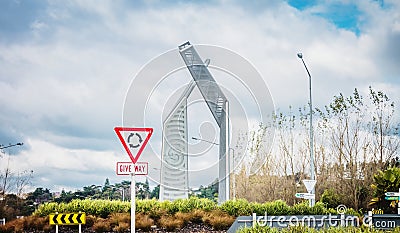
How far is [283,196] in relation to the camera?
32.0m

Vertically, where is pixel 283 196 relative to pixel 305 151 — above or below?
below

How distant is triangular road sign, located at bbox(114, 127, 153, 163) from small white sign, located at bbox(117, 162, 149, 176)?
180 millimetres

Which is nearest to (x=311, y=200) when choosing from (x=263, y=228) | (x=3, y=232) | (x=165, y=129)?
(x=165, y=129)

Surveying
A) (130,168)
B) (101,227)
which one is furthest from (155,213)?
(130,168)

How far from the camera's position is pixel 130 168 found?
10.7 metres

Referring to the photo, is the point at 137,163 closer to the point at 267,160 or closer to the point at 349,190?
the point at 349,190

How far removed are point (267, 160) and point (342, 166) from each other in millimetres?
5141

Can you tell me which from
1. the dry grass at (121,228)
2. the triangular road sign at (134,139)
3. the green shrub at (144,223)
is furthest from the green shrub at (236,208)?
the triangular road sign at (134,139)

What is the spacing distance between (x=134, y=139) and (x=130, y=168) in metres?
0.60

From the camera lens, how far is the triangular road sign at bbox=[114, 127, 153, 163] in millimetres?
10755

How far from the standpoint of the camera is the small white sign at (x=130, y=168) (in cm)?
1062

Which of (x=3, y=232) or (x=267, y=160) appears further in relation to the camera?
(x=267, y=160)

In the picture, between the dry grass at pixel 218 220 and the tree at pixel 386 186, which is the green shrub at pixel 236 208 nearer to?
the dry grass at pixel 218 220

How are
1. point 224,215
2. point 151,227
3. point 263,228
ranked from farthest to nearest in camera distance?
1. point 224,215
2. point 151,227
3. point 263,228
